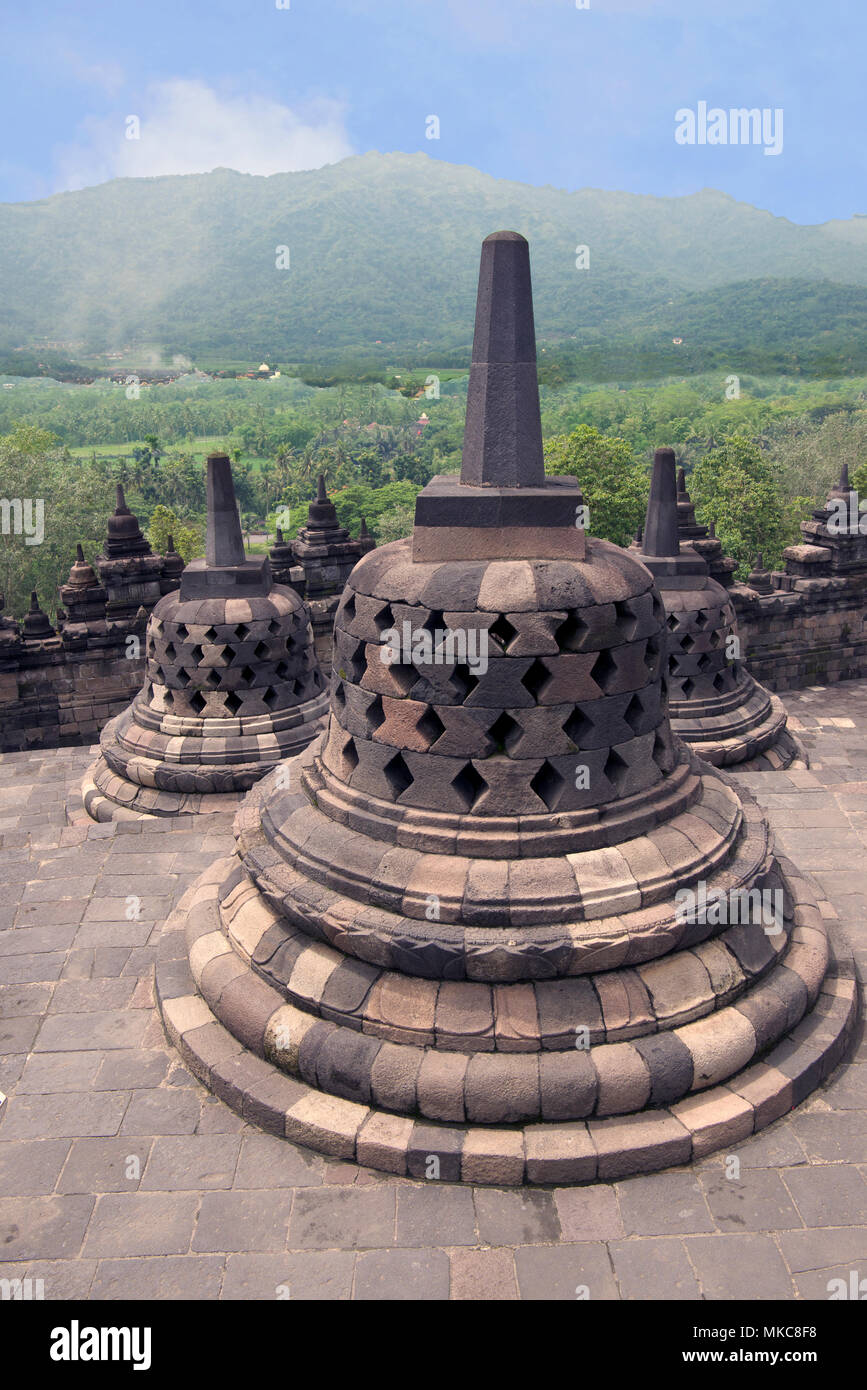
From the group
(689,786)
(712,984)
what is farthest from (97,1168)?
(689,786)

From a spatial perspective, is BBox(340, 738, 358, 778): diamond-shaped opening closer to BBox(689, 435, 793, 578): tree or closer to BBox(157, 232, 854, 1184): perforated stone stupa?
BBox(157, 232, 854, 1184): perforated stone stupa

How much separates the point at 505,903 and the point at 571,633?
60.5 inches

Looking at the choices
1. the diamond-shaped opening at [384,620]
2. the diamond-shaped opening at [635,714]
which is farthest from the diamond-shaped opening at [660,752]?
the diamond-shaped opening at [384,620]

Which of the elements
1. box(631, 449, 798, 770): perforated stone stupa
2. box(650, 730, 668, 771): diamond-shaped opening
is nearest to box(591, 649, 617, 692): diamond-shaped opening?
box(650, 730, 668, 771): diamond-shaped opening

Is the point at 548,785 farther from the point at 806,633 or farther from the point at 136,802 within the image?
the point at 806,633

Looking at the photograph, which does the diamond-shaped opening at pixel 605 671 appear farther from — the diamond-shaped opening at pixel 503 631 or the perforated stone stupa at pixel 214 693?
the perforated stone stupa at pixel 214 693

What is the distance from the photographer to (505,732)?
16.5 ft

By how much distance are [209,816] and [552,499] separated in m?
5.67

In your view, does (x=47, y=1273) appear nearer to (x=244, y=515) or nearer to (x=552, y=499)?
(x=552, y=499)

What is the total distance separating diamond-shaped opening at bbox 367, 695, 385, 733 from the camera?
17.4 ft

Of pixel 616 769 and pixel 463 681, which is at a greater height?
pixel 463 681

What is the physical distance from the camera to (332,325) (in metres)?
183

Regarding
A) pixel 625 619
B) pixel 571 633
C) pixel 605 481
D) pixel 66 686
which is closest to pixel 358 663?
pixel 571 633

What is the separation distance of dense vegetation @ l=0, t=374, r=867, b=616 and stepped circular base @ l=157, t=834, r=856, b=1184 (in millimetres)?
8877
